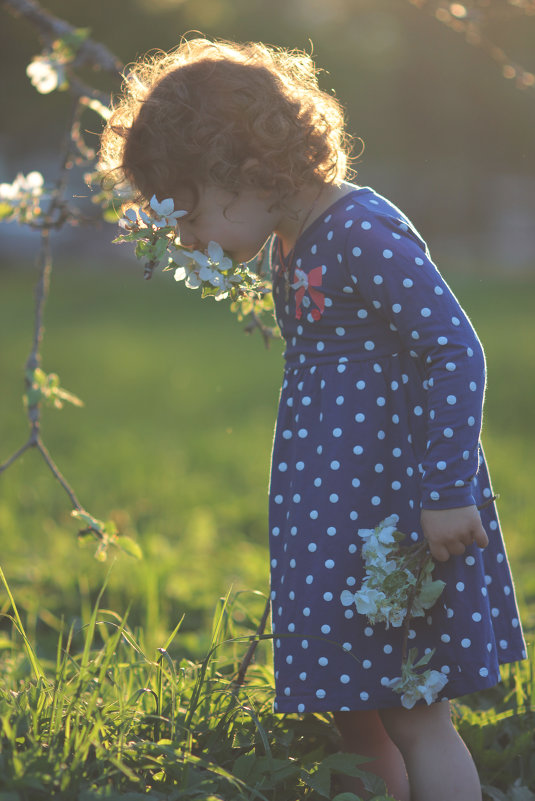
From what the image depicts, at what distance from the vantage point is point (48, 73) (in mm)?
2268

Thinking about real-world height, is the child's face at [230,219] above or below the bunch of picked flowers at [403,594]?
above

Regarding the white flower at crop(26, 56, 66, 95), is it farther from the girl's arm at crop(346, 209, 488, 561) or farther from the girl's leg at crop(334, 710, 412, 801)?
the girl's leg at crop(334, 710, 412, 801)

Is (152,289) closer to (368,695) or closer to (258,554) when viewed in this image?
(258,554)

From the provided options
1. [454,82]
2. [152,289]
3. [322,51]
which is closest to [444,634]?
[152,289]

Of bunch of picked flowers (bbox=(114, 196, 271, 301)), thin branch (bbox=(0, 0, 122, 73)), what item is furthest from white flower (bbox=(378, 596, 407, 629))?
thin branch (bbox=(0, 0, 122, 73))

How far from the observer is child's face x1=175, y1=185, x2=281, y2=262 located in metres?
1.71

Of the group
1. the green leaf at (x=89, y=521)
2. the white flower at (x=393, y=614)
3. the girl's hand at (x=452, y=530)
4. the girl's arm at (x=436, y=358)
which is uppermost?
the girl's arm at (x=436, y=358)

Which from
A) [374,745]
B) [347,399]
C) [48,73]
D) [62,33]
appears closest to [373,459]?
[347,399]

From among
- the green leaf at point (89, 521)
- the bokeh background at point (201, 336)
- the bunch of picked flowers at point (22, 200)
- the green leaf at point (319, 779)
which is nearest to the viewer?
the green leaf at point (319, 779)

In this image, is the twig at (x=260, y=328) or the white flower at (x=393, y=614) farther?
the twig at (x=260, y=328)

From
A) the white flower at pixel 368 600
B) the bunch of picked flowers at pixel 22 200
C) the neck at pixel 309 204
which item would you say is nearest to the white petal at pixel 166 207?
the neck at pixel 309 204

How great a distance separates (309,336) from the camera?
5.83 ft

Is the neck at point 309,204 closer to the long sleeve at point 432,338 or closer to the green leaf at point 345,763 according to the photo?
the long sleeve at point 432,338

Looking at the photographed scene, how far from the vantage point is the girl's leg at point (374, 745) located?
175 cm
